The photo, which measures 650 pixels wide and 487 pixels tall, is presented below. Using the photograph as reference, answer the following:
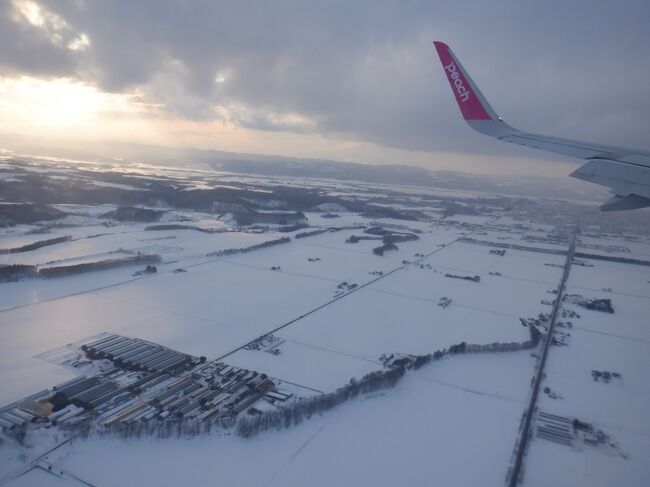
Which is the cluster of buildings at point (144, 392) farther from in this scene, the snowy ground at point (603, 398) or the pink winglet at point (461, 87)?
the pink winglet at point (461, 87)

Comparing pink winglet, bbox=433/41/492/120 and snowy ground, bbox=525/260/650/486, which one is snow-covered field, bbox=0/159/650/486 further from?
pink winglet, bbox=433/41/492/120

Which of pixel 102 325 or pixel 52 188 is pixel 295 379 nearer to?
pixel 102 325

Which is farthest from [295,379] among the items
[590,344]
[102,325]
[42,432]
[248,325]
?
[590,344]

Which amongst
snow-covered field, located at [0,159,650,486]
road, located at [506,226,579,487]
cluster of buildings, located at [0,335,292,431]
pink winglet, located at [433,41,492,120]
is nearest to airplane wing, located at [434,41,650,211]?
pink winglet, located at [433,41,492,120]

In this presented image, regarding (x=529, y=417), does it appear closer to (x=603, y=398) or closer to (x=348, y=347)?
(x=603, y=398)

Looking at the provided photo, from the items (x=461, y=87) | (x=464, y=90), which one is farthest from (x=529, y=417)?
(x=461, y=87)

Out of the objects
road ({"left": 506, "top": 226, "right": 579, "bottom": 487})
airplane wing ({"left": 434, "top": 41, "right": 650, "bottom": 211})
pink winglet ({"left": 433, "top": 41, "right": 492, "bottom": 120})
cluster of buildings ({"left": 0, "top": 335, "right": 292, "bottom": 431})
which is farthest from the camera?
cluster of buildings ({"left": 0, "top": 335, "right": 292, "bottom": 431})

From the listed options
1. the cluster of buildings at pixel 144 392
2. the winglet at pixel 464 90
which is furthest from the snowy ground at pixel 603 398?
the winglet at pixel 464 90
